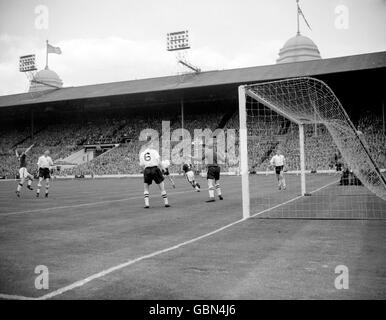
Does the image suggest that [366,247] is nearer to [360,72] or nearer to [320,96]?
[320,96]

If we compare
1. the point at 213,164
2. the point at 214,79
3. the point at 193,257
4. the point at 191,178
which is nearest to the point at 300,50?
the point at 214,79

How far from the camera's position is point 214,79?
42844 mm

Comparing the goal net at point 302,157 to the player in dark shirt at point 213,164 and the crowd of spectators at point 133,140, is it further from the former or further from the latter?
the crowd of spectators at point 133,140

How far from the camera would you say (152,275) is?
4.27m

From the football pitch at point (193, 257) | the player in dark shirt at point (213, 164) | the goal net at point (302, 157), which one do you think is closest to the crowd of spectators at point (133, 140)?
the goal net at point (302, 157)

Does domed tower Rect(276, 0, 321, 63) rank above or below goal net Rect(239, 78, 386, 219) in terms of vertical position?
above

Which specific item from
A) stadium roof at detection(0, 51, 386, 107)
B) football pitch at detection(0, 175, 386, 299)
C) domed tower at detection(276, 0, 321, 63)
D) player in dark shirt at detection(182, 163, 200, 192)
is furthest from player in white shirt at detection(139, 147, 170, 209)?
domed tower at detection(276, 0, 321, 63)

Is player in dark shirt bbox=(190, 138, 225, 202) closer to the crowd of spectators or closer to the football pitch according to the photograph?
the football pitch

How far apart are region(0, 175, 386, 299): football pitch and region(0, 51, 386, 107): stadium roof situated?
101 ft

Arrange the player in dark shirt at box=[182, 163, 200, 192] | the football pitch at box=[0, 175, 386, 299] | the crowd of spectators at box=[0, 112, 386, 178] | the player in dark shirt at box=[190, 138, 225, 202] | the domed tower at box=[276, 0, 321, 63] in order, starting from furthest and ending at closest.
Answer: the domed tower at box=[276, 0, 321, 63] → the crowd of spectators at box=[0, 112, 386, 178] → the player in dark shirt at box=[182, 163, 200, 192] → the player in dark shirt at box=[190, 138, 225, 202] → the football pitch at box=[0, 175, 386, 299]

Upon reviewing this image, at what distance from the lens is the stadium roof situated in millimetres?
36688

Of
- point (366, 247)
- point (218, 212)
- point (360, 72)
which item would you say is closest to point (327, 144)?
point (360, 72)

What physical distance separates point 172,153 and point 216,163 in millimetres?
29681

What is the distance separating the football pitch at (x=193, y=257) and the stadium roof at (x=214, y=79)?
30846 mm
